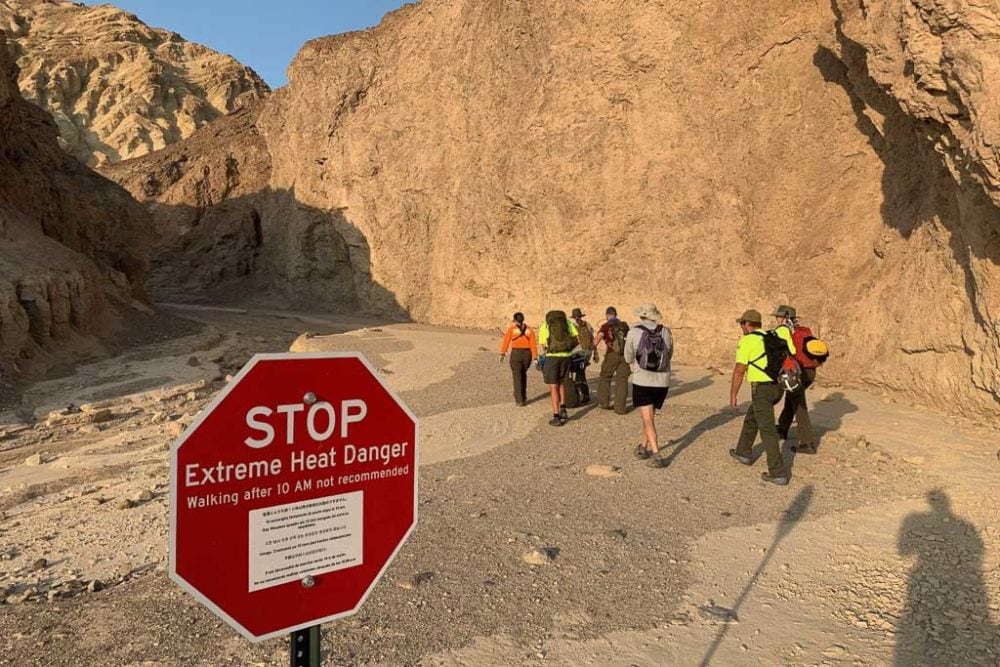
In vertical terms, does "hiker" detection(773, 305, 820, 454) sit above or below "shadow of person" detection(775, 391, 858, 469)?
above

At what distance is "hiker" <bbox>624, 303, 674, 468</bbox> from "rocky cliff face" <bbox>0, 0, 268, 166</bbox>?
197 ft

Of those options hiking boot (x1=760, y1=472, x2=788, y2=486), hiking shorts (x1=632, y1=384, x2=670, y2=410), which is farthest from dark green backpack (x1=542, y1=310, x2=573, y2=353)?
hiking boot (x1=760, y1=472, x2=788, y2=486)

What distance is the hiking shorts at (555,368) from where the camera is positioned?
834cm

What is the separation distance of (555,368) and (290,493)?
271 inches

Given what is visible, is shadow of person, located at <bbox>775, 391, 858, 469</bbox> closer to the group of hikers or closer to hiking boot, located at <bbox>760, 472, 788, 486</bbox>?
the group of hikers

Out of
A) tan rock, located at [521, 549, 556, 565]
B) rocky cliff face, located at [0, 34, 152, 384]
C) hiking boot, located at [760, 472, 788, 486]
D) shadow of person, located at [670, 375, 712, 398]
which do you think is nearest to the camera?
tan rock, located at [521, 549, 556, 565]

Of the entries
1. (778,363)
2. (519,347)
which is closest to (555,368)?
Answer: (519,347)

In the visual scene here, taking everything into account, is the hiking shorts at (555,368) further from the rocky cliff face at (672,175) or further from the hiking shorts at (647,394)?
the rocky cliff face at (672,175)

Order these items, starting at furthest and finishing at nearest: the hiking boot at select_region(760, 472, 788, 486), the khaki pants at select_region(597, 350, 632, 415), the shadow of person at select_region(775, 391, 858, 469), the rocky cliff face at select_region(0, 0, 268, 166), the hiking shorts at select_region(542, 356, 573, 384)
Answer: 1. the rocky cliff face at select_region(0, 0, 268, 166)
2. the khaki pants at select_region(597, 350, 632, 415)
3. the hiking shorts at select_region(542, 356, 573, 384)
4. the shadow of person at select_region(775, 391, 858, 469)
5. the hiking boot at select_region(760, 472, 788, 486)

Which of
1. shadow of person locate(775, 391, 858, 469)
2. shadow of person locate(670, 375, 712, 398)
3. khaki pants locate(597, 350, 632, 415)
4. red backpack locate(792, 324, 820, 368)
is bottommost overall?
shadow of person locate(670, 375, 712, 398)

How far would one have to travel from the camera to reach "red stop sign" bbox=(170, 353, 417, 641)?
1.46m

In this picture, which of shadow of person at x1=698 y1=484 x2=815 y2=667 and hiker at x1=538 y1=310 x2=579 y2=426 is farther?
hiker at x1=538 y1=310 x2=579 y2=426

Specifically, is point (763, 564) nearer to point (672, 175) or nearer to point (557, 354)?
point (557, 354)

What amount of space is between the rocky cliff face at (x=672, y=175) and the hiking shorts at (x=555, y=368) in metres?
5.30
